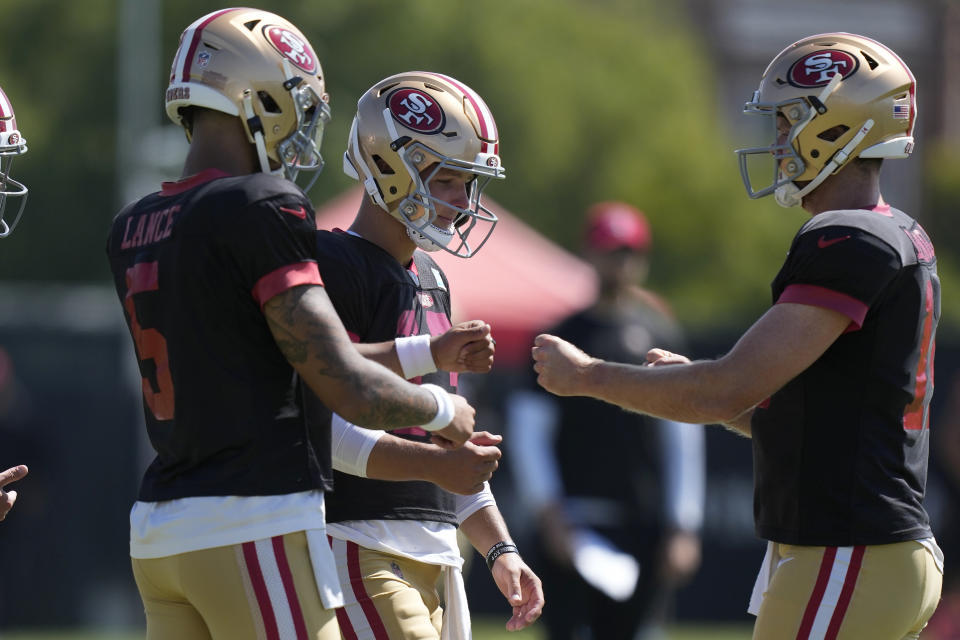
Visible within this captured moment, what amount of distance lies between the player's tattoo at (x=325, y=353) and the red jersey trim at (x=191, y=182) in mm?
384

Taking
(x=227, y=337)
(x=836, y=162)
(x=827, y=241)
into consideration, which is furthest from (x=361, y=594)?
(x=836, y=162)

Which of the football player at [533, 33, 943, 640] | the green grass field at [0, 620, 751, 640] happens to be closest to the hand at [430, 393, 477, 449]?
the football player at [533, 33, 943, 640]

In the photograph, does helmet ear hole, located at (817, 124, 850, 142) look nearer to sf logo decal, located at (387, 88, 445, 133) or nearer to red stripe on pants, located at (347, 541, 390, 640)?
sf logo decal, located at (387, 88, 445, 133)

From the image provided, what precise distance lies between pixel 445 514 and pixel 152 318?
1104 mm

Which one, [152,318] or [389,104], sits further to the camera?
[389,104]

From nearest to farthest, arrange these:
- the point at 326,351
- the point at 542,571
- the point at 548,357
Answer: the point at 326,351
the point at 548,357
the point at 542,571

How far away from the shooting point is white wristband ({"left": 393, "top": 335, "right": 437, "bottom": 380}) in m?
3.83

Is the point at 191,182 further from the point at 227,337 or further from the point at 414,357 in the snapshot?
the point at 414,357

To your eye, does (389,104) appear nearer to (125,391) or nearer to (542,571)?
(542,571)

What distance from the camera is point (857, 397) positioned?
381 cm

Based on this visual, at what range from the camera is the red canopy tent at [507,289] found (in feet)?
39.7

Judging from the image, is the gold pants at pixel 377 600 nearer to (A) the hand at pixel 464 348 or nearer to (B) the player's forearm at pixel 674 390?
(A) the hand at pixel 464 348

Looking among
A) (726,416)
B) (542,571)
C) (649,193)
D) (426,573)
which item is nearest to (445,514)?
(426,573)

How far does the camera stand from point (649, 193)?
29.1m
